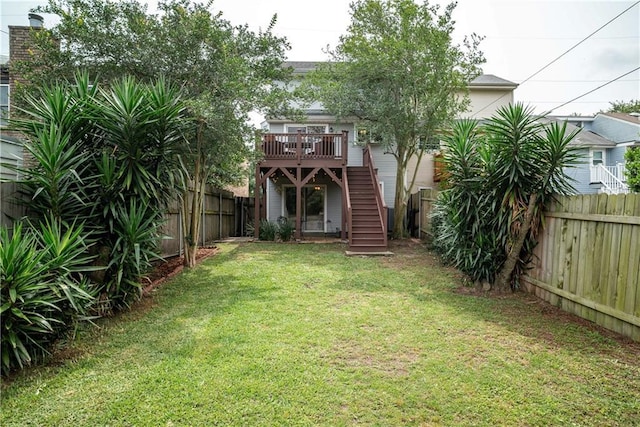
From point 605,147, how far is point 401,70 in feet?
55.5

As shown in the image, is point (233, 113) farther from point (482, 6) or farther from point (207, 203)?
point (482, 6)

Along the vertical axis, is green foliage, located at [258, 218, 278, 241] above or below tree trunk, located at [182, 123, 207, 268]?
below

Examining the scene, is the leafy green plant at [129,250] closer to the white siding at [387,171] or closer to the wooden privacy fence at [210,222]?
the wooden privacy fence at [210,222]

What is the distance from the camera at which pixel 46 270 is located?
317cm

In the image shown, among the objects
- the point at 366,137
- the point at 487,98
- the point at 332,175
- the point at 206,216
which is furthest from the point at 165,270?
the point at 487,98

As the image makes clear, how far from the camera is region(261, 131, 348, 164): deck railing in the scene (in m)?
Answer: 13.0

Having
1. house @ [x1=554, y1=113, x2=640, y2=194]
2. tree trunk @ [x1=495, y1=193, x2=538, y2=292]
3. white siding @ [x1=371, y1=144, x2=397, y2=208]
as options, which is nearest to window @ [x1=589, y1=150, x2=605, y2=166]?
house @ [x1=554, y1=113, x2=640, y2=194]

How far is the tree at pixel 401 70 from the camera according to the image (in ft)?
35.3

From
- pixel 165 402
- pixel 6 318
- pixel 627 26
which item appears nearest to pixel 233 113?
pixel 6 318

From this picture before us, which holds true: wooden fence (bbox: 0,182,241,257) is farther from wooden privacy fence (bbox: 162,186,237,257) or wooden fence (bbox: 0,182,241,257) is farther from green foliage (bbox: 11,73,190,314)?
green foliage (bbox: 11,73,190,314)

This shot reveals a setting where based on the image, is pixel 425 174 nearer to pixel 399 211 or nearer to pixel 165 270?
pixel 399 211

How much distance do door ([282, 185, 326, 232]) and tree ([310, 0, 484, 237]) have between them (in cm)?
442

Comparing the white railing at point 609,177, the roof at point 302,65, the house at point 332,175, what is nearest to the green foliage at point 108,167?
the house at point 332,175

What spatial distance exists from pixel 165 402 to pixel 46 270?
1.74 meters
